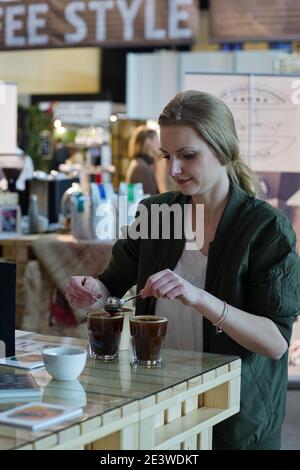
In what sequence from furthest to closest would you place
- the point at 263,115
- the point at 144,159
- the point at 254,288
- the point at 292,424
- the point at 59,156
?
the point at 59,156 → the point at 144,159 → the point at 263,115 → the point at 292,424 → the point at 254,288

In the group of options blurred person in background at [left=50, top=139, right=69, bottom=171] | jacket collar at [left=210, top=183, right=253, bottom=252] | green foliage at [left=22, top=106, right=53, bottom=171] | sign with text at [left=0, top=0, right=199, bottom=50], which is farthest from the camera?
green foliage at [left=22, top=106, right=53, bottom=171]

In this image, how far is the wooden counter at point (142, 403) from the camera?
1.36 m

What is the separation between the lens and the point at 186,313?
82.7 inches

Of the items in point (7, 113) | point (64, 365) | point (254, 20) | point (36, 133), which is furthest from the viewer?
point (36, 133)

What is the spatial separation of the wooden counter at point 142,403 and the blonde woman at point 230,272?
11cm

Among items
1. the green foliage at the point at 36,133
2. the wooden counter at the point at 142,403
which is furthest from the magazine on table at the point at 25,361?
the green foliage at the point at 36,133

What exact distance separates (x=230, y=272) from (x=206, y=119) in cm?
39

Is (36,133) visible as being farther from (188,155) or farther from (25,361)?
(25,361)

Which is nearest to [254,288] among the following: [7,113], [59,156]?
[7,113]

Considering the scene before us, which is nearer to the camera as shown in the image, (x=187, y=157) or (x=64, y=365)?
(x=64, y=365)

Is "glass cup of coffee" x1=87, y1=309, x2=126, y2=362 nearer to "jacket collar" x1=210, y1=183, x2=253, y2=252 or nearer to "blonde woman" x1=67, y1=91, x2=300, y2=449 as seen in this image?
"blonde woman" x1=67, y1=91, x2=300, y2=449

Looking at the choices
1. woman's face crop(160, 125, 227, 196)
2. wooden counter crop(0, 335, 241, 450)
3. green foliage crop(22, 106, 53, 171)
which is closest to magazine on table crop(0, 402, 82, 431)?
wooden counter crop(0, 335, 241, 450)

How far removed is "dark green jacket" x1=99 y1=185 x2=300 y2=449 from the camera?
1.93 meters

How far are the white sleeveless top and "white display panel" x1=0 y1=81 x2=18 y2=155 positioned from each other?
189 inches
